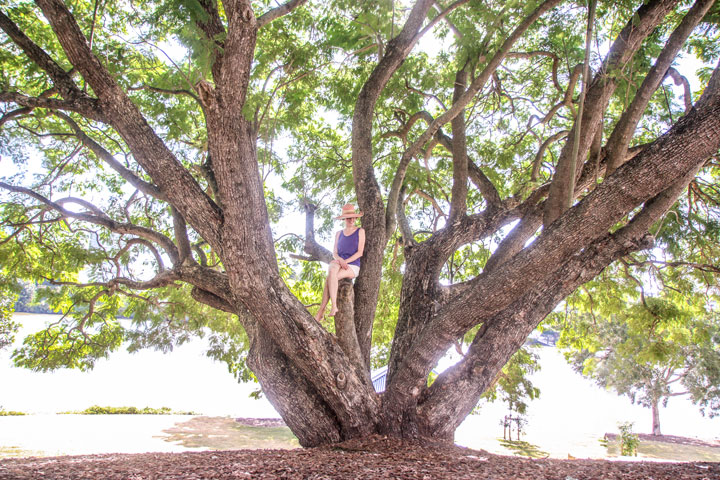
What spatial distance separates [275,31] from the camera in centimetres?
561

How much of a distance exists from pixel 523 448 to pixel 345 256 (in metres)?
10.2

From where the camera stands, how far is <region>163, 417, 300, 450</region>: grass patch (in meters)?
9.62

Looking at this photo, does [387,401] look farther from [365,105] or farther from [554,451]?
[554,451]

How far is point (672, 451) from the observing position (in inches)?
501

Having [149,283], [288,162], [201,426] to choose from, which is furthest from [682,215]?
[201,426]

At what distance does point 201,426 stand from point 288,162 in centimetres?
845

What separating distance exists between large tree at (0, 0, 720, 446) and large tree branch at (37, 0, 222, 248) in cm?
1

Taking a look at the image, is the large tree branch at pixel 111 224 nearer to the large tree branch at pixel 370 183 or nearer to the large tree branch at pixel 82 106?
the large tree branch at pixel 82 106

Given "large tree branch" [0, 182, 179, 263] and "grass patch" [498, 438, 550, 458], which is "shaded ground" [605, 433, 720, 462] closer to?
A: "grass patch" [498, 438, 550, 458]

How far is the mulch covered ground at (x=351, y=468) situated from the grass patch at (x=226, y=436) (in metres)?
6.81

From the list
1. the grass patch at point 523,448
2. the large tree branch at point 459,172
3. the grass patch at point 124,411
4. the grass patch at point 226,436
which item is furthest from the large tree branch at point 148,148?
the grass patch at point 124,411

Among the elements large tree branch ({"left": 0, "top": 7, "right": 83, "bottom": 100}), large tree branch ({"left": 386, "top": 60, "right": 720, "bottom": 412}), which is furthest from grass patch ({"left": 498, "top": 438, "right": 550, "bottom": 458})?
large tree branch ({"left": 0, "top": 7, "right": 83, "bottom": 100})

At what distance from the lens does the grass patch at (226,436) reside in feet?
31.6

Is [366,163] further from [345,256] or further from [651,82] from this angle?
[651,82]
